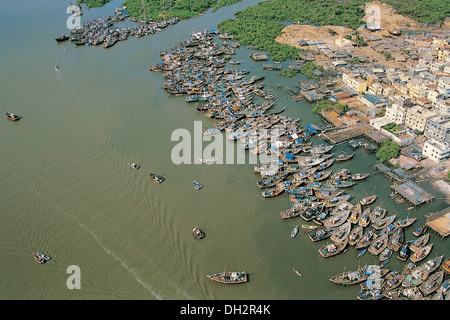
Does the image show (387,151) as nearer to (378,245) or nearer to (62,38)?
(378,245)

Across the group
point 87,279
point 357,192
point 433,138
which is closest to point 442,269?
point 357,192

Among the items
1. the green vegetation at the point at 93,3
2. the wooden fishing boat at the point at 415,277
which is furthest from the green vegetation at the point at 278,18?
the wooden fishing boat at the point at 415,277

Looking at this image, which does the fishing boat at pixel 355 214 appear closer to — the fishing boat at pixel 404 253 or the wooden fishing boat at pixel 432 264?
the fishing boat at pixel 404 253

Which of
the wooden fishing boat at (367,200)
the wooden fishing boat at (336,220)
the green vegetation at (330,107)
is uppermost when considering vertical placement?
the green vegetation at (330,107)

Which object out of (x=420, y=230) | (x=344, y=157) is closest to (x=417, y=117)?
(x=344, y=157)

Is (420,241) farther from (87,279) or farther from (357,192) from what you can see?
(87,279)

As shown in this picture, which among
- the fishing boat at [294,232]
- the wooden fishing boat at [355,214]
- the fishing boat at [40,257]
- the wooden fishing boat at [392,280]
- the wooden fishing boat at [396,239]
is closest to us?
the wooden fishing boat at [392,280]

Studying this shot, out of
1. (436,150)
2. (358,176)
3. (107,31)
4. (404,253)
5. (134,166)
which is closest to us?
(404,253)
